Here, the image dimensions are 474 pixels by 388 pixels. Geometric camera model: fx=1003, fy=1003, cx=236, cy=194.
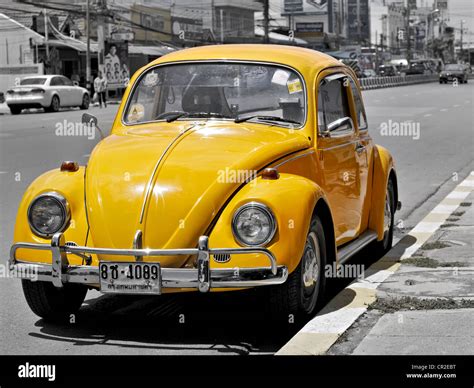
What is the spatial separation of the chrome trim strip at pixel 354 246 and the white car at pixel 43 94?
3118cm

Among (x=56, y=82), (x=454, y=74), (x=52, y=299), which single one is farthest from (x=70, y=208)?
(x=454, y=74)

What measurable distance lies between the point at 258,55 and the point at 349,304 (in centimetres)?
199

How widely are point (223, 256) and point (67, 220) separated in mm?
1021

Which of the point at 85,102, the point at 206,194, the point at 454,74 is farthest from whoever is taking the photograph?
the point at 454,74

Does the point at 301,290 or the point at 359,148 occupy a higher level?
the point at 359,148

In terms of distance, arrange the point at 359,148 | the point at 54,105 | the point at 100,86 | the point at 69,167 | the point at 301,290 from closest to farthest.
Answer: the point at 301,290, the point at 69,167, the point at 359,148, the point at 54,105, the point at 100,86

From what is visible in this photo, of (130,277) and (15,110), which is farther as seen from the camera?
(15,110)

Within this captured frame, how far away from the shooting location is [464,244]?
8.77 metres

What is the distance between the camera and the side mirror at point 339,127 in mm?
7002

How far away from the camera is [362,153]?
25.7 ft

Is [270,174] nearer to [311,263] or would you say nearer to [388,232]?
[311,263]

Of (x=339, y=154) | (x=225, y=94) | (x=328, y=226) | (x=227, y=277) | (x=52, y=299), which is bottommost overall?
(x=52, y=299)
